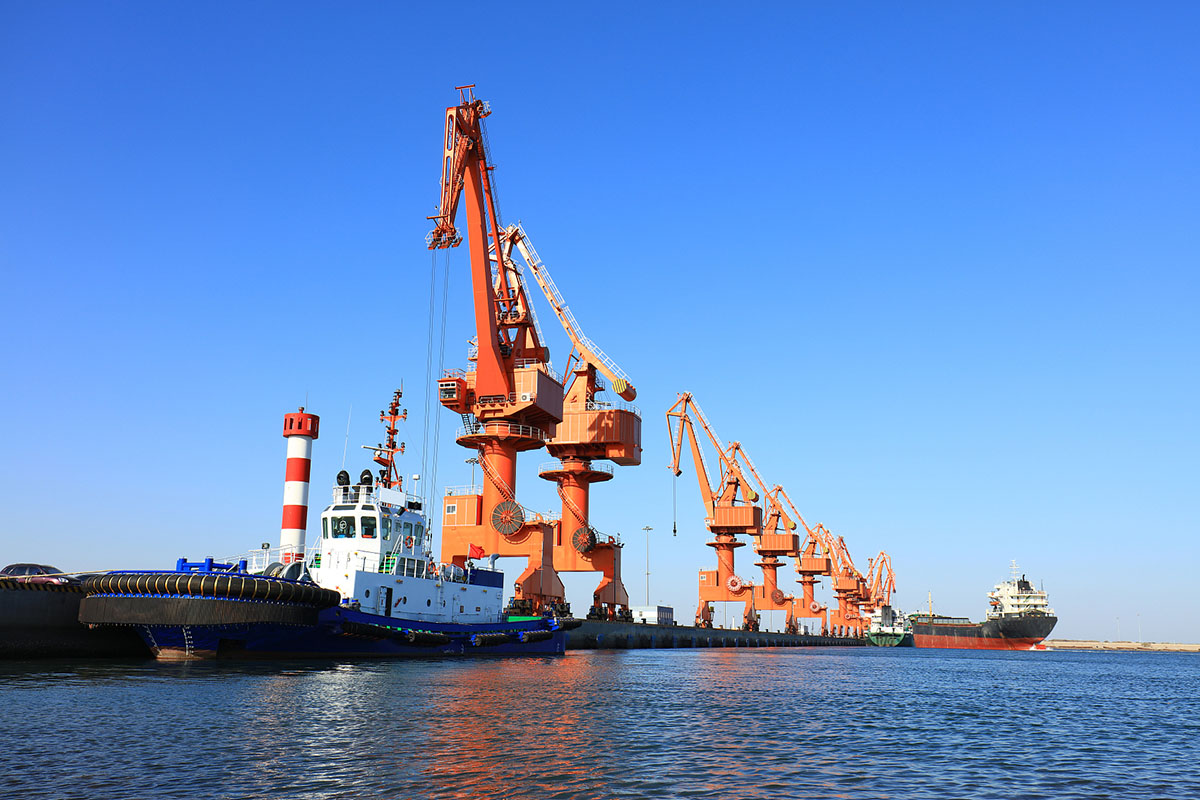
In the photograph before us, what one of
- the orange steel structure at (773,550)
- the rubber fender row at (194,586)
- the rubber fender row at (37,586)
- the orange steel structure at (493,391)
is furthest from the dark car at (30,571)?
the orange steel structure at (773,550)

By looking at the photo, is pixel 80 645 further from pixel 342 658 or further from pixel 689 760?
pixel 689 760

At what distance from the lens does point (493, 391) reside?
59094 millimetres

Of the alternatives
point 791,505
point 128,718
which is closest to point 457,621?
point 128,718

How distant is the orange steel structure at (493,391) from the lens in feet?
188

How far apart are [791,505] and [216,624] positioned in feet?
348

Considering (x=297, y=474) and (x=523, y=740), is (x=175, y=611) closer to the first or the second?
(x=297, y=474)

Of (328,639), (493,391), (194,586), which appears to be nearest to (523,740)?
(194,586)

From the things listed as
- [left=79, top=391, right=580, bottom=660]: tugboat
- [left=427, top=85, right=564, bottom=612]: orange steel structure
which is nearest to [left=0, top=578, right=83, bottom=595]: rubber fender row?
[left=79, top=391, right=580, bottom=660]: tugboat

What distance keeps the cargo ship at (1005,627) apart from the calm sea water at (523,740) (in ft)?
385

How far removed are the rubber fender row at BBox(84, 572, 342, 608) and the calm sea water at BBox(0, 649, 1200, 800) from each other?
252 centimetres

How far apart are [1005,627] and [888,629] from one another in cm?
4034

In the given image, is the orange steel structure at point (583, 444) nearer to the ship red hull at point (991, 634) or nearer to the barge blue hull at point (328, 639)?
the barge blue hull at point (328, 639)

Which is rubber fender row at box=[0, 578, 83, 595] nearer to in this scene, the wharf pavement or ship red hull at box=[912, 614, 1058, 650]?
the wharf pavement

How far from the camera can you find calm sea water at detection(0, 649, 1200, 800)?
13.7 m
